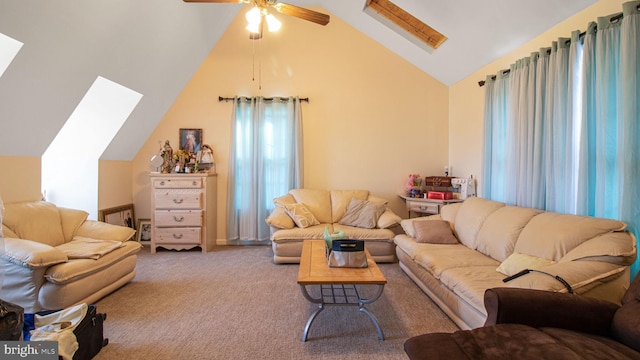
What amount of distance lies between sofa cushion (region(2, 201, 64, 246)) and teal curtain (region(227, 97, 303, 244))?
6.79 feet

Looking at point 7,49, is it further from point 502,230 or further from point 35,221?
point 502,230

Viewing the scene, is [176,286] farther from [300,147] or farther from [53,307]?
[300,147]

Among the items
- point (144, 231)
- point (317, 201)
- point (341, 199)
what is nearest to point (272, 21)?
point (317, 201)

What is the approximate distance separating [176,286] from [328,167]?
2691 millimetres

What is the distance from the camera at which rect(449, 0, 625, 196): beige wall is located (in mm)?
2653

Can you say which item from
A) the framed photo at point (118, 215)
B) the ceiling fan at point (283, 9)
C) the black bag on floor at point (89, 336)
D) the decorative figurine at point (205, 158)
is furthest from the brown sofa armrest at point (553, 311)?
the framed photo at point (118, 215)

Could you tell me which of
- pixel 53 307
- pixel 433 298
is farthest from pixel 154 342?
pixel 433 298

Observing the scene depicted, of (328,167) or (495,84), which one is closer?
(495,84)

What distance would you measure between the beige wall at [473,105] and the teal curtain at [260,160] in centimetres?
238

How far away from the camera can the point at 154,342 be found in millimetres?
2053

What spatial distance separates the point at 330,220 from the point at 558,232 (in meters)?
2.72

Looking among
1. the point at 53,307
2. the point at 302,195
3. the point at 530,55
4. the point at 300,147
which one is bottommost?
the point at 53,307

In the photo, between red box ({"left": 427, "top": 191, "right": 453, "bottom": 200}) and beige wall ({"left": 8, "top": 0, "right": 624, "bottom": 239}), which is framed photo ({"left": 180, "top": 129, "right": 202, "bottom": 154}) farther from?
red box ({"left": 427, "top": 191, "right": 453, "bottom": 200})

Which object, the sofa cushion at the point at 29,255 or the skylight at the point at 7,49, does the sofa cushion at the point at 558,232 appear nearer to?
the sofa cushion at the point at 29,255
